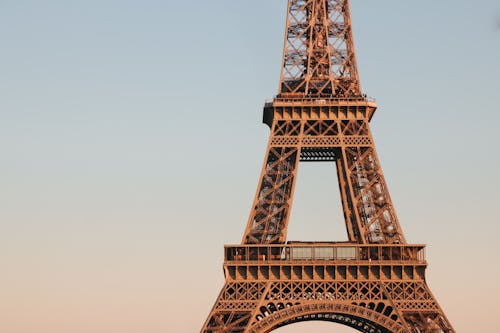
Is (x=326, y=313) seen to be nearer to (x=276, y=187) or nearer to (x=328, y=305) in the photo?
(x=328, y=305)

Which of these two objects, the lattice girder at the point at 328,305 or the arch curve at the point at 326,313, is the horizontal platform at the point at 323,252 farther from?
the arch curve at the point at 326,313

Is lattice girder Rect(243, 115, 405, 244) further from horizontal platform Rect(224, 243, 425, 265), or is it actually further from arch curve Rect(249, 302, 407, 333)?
arch curve Rect(249, 302, 407, 333)

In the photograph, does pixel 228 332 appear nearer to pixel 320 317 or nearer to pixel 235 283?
pixel 235 283

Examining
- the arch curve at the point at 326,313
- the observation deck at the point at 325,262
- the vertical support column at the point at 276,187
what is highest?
the vertical support column at the point at 276,187

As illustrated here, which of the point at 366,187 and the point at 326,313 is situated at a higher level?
the point at 366,187

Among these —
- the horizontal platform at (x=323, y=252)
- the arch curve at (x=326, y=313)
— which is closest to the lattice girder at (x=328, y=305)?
the arch curve at (x=326, y=313)

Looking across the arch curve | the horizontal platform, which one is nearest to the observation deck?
the horizontal platform

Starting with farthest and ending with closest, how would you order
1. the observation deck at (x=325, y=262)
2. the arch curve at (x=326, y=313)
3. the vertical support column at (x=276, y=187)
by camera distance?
the vertical support column at (x=276, y=187)
the observation deck at (x=325, y=262)
the arch curve at (x=326, y=313)

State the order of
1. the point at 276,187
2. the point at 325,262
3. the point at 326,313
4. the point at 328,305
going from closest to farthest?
1. the point at 328,305
2. the point at 326,313
3. the point at 325,262
4. the point at 276,187

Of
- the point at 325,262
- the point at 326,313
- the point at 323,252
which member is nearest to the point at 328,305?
the point at 326,313
